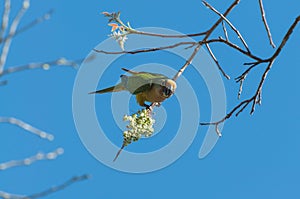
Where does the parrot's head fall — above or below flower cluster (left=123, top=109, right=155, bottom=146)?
above

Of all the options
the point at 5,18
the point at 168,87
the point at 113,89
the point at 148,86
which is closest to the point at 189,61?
the point at 168,87

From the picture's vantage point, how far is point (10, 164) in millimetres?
1240

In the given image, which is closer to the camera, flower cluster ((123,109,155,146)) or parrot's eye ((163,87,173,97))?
flower cluster ((123,109,155,146))

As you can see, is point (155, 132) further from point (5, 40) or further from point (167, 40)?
point (5, 40)

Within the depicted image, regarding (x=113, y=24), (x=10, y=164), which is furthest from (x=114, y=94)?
(x=10, y=164)

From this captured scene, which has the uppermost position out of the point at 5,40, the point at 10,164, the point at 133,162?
the point at 133,162

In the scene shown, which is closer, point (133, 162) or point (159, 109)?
point (159, 109)

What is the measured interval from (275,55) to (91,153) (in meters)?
1.97

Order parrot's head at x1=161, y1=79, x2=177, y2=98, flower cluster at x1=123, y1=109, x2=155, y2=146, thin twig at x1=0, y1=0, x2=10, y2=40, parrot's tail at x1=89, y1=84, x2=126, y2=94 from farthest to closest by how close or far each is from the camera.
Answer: parrot's tail at x1=89, y1=84, x2=126, y2=94
parrot's head at x1=161, y1=79, x2=177, y2=98
flower cluster at x1=123, y1=109, x2=155, y2=146
thin twig at x1=0, y1=0, x2=10, y2=40

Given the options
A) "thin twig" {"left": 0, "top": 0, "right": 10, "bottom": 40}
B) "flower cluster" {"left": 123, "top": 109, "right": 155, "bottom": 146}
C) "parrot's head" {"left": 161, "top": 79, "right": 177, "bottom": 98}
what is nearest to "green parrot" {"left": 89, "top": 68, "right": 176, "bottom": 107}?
"parrot's head" {"left": 161, "top": 79, "right": 177, "bottom": 98}

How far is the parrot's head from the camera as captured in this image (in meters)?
3.64

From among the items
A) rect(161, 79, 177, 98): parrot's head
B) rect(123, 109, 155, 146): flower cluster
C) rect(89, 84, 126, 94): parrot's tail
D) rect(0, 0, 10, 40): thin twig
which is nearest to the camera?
rect(0, 0, 10, 40): thin twig

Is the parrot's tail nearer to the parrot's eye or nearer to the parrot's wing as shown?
the parrot's wing

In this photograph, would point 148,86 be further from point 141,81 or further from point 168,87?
point 168,87
